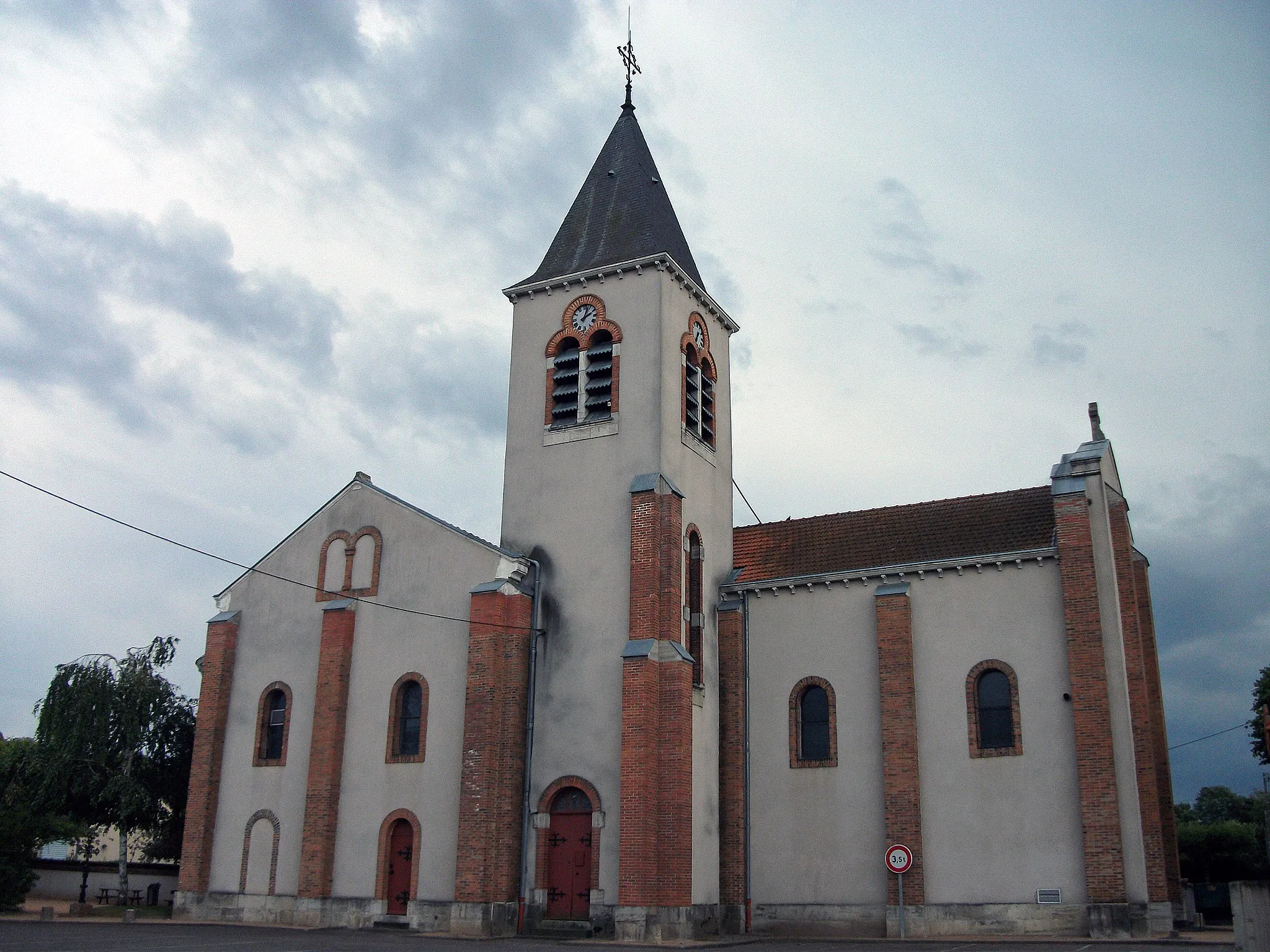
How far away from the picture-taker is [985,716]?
83.2 ft

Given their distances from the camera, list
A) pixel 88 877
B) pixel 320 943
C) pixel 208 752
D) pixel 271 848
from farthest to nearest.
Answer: pixel 88 877
pixel 208 752
pixel 271 848
pixel 320 943

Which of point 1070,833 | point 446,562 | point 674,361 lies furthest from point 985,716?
point 446,562

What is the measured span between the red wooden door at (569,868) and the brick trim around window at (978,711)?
29.6ft

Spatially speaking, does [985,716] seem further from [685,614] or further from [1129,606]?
[685,614]

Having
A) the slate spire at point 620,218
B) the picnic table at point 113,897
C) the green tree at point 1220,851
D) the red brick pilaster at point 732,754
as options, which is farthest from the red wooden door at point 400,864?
the green tree at point 1220,851

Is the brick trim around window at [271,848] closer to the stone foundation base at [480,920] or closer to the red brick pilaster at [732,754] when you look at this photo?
the stone foundation base at [480,920]

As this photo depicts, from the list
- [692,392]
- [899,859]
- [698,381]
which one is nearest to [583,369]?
[692,392]

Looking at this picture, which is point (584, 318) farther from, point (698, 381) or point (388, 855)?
point (388, 855)

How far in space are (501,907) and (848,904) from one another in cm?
804

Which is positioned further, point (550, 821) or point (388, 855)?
point (388, 855)

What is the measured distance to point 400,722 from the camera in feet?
91.1

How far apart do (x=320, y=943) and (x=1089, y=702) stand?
1667 centimetres

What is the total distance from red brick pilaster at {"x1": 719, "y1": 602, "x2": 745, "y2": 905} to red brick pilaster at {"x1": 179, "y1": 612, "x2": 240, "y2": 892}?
13.6 metres

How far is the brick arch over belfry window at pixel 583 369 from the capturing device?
29.0 m
